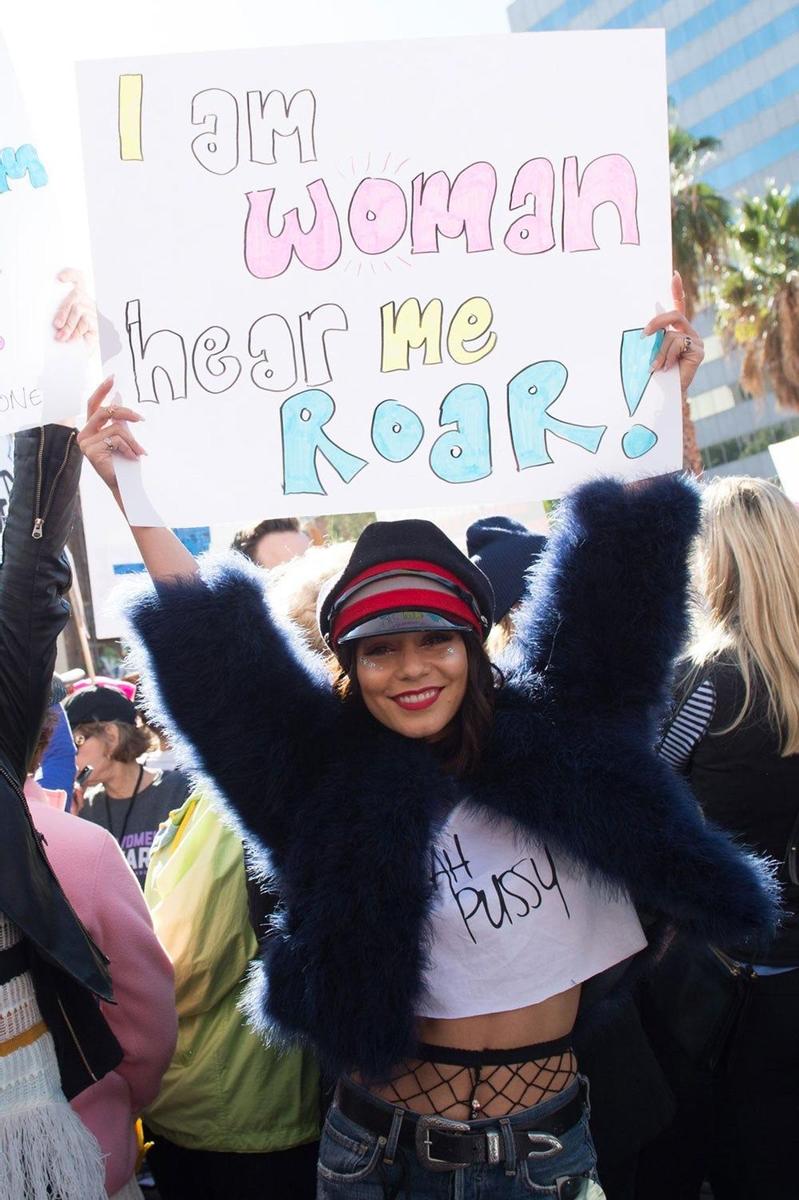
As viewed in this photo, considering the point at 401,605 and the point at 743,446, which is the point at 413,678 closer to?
the point at 401,605

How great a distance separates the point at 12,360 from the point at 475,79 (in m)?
1.11

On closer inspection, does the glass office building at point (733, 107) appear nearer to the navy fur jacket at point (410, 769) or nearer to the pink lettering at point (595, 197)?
the pink lettering at point (595, 197)

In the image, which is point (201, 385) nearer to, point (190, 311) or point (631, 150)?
point (190, 311)

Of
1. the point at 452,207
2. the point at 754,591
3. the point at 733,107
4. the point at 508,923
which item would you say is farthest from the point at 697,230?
the point at 733,107

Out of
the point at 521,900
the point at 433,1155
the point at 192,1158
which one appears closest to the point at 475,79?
the point at 521,900

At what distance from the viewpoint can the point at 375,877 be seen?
196cm

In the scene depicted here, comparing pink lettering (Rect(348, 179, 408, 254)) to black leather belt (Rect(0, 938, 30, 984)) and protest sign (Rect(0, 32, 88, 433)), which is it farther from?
black leather belt (Rect(0, 938, 30, 984))

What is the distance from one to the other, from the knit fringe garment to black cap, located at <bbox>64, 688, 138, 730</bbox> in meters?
2.55

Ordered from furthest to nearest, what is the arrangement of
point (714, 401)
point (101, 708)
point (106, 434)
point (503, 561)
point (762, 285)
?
point (714, 401) < point (762, 285) < point (101, 708) < point (503, 561) < point (106, 434)

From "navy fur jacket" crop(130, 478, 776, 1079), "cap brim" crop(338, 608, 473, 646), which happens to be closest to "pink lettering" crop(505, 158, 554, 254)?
"navy fur jacket" crop(130, 478, 776, 1079)

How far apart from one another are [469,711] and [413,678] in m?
0.14

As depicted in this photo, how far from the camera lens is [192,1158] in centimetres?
259

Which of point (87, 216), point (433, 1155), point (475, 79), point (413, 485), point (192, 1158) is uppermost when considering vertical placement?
point (475, 79)

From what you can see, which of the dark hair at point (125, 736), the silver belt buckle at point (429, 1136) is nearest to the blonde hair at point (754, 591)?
the silver belt buckle at point (429, 1136)
